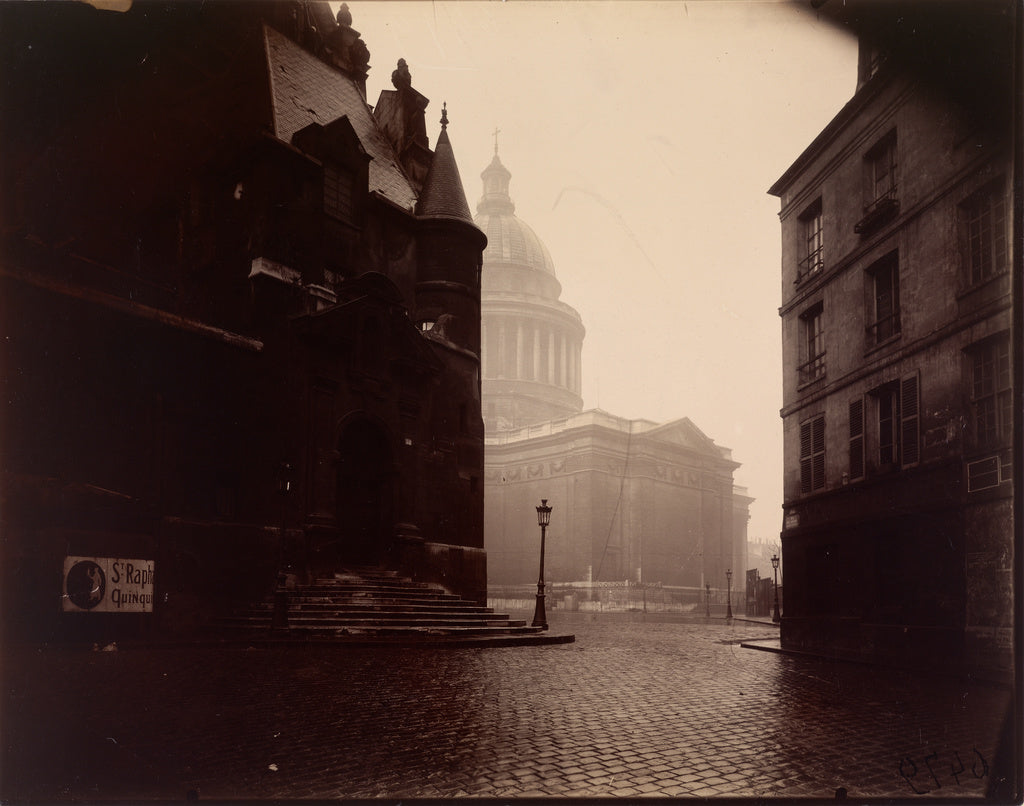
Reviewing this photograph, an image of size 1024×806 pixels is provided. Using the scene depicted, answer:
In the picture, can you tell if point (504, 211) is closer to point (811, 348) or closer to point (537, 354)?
point (811, 348)

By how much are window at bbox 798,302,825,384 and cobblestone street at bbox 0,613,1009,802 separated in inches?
145

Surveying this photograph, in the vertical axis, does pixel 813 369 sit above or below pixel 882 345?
below

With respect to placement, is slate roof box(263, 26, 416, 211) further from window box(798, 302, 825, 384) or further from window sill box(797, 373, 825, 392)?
window sill box(797, 373, 825, 392)

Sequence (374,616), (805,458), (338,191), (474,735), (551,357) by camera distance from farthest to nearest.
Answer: (551,357)
(338,191)
(374,616)
(805,458)
(474,735)

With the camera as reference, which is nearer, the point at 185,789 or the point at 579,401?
the point at 185,789

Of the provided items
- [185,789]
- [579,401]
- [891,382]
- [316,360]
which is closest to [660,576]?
[579,401]

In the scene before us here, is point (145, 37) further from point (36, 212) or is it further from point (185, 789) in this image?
point (185, 789)

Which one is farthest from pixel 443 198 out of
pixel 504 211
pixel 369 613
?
pixel 504 211

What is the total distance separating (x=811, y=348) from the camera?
1135 centimetres

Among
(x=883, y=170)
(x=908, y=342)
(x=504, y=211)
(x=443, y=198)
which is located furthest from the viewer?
(x=443, y=198)

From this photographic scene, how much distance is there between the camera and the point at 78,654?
43.9ft

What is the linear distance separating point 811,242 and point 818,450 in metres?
2.65

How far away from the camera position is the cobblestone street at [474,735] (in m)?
6.14

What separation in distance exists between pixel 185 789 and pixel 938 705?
6.48 meters
